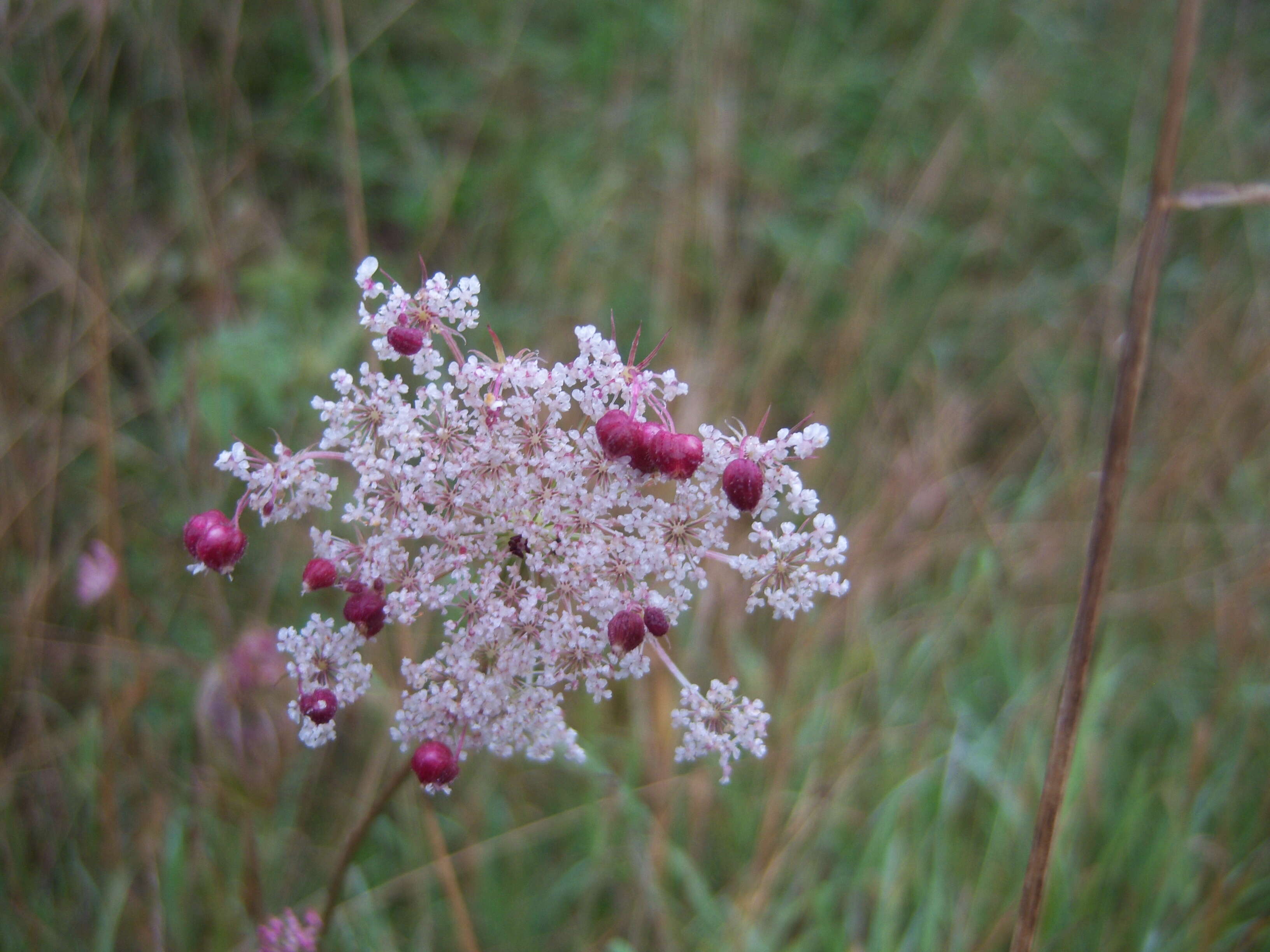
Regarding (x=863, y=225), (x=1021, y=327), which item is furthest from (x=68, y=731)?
(x=1021, y=327)

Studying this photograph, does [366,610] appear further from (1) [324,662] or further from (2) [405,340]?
(2) [405,340]

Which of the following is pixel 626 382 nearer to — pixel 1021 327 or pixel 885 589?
pixel 885 589

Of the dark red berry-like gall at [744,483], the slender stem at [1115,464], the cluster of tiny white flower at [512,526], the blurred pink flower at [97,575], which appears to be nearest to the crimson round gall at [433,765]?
the cluster of tiny white flower at [512,526]

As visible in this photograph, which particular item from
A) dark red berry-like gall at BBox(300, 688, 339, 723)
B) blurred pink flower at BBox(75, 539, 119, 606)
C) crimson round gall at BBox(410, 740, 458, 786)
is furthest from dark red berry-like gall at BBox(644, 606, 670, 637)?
blurred pink flower at BBox(75, 539, 119, 606)

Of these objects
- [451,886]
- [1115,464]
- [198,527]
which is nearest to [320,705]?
[198,527]

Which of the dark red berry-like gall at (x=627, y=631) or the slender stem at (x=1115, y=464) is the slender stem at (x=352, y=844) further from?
the slender stem at (x=1115, y=464)

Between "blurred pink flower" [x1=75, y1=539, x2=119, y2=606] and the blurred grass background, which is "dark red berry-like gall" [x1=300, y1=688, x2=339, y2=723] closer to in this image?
the blurred grass background
